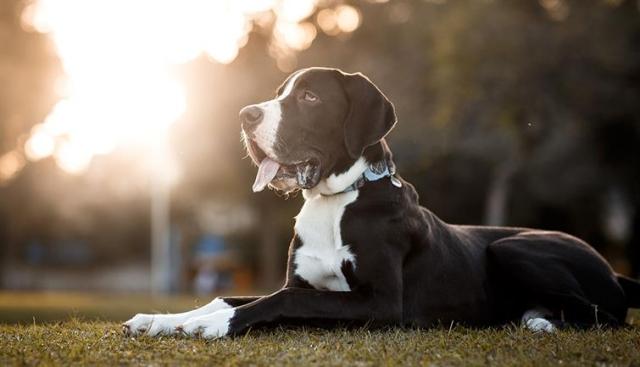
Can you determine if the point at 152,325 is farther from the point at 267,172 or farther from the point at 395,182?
the point at 395,182

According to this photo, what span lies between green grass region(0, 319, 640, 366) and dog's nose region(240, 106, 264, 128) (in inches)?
56.7

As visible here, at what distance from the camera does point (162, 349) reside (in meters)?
4.87

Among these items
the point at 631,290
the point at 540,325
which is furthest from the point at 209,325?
the point at 631,290

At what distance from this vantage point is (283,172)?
616 centimetres

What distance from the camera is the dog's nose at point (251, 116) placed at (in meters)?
5.98

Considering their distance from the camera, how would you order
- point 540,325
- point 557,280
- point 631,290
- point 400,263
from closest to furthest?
point 400,263 → point 540,325 → point 557,280 → point 631,290

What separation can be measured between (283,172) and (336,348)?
1.66 meters

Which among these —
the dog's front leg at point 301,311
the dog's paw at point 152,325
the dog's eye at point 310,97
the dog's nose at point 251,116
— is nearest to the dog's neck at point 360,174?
the dog's eye at point 310,97

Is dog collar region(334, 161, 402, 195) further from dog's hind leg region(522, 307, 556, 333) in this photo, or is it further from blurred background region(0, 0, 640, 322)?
blurred background region(0, 0, 640, 322)

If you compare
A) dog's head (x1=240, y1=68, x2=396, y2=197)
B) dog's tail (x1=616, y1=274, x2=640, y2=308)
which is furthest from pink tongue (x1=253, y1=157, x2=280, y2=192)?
dog's tail (x1=616, y1=274, x2=640, y2=308)

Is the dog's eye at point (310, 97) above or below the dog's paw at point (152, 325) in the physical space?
above

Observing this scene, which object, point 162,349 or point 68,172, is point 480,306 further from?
point 68,172

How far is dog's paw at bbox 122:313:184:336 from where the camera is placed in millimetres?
5473

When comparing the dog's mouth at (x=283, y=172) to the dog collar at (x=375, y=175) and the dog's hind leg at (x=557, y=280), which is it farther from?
the dog's hind leg at (x=557, y=280)
